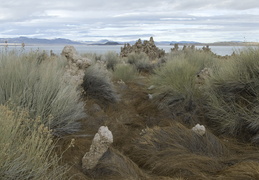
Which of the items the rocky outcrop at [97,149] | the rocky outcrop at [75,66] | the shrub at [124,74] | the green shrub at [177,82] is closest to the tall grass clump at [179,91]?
the green shrub at [177,82]

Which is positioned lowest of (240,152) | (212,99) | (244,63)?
(240,152)

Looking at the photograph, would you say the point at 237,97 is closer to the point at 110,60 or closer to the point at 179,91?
the point at 179,91

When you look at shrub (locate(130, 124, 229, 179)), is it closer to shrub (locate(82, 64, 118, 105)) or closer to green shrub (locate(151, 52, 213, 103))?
green shrub (locate(151, 52, 213, 103))

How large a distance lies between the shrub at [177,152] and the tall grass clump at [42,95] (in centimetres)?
127

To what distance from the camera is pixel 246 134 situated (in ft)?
19.1

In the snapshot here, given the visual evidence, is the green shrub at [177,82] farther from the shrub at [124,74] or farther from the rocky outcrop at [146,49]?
the rocky outcrop at [146,49]

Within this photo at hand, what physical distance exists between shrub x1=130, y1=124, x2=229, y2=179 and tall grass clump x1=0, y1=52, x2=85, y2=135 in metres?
1.27


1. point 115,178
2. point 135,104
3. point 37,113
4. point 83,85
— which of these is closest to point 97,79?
point 83,85

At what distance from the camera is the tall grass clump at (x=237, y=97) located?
19.4ft

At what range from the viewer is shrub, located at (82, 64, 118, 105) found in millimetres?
8203

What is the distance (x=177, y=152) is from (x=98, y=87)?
402 centimetres

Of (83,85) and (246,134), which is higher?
(83,85)

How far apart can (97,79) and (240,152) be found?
4.43 m

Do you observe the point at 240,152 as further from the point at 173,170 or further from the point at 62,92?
the point at 62,92
